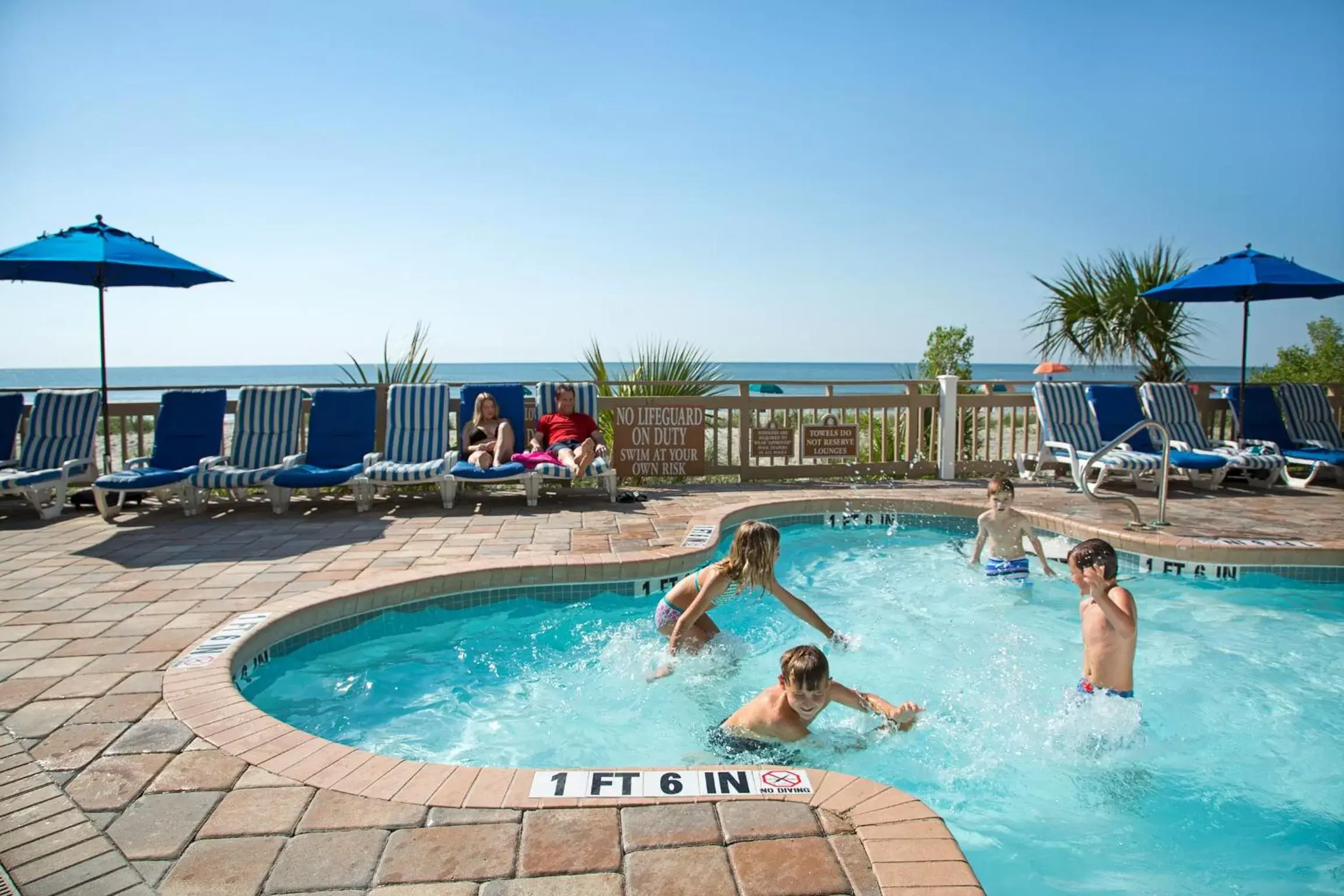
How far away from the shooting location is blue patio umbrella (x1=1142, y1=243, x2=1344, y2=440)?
7.70 meters

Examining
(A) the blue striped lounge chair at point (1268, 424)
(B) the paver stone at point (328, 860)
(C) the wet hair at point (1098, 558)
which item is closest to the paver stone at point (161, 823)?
(B) the paver stone at point (328, 860)

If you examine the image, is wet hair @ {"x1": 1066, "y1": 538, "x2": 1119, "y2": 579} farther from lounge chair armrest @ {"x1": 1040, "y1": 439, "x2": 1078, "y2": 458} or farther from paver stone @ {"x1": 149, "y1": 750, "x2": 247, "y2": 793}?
lounge chair armrest @ {"x1": 1040, "y1": 439, "x2": 1078, "y2": 458}

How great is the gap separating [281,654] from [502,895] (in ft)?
8.44

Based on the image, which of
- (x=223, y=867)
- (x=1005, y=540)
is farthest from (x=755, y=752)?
(x=1005, y=540)

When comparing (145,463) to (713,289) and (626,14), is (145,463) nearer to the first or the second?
(626,14)

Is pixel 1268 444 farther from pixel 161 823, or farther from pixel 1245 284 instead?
pixel 161 823

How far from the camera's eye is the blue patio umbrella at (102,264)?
6219mm

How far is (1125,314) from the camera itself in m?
10.5

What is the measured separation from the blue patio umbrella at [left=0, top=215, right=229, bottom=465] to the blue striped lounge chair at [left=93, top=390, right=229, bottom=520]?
0.36 m

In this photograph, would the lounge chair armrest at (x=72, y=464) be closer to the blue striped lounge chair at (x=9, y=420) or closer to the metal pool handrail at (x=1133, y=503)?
the blue striped lounge chair at (x=9, y=420)

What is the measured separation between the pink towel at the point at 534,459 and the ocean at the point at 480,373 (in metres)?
43.2

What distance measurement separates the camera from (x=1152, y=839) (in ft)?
9.55

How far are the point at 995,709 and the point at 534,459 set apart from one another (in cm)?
462

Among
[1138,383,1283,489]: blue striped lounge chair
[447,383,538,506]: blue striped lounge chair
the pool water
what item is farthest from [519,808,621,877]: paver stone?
[1138,383,1283,489]: blue striped lounge chair
